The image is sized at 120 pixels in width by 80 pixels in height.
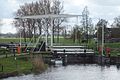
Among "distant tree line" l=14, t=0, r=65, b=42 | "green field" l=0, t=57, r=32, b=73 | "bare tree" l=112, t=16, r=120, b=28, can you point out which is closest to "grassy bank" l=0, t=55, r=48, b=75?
"green field" l=0, t=57, r=32, b=73

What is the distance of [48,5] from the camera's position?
327 ft

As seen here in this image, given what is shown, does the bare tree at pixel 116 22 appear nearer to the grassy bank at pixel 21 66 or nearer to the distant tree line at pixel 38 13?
the distant tree line at pixel 38 13

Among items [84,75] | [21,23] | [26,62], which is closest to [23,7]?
[21,23]

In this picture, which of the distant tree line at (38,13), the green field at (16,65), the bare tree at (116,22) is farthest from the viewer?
the bare tree at (116,22)

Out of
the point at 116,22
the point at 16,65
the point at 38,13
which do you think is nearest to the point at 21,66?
the point at 16,65

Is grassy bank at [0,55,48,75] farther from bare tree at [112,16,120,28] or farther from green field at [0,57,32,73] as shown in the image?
bare tree at [112,16,120,28]

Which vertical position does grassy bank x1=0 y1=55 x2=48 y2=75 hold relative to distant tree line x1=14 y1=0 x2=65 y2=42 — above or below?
below

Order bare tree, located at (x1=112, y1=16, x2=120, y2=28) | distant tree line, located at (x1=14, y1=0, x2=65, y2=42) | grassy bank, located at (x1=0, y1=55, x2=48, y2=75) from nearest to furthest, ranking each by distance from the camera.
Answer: grassy bank, located at (x1=0, y1=55, x2=48, y2=75)
distant tree line, located at (x1=14, y1=0, x2=65, y2=42)
bare tree, located at (x1=112, y1=16, x2=120, y2=28)

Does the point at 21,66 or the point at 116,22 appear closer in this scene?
the point at 21,66

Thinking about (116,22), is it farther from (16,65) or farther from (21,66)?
(16,65)

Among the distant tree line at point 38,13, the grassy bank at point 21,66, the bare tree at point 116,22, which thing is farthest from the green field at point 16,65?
the bare tree at point 116,22

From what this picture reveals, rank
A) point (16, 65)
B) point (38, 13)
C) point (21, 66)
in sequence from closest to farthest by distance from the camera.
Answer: point (16, 65), point (21, 66), point (38, 13)

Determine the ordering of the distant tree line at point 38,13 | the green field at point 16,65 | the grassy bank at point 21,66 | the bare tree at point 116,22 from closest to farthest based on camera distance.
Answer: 1. the grassy bank at point 21,66
2. the green field at point 16,65
3. the distant tree line at point 38,13
4. the bare tree at point 116,22

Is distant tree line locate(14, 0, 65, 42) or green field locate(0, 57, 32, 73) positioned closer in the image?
green field locate(0, 57, 32, 73)
